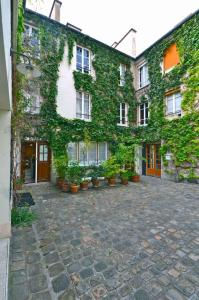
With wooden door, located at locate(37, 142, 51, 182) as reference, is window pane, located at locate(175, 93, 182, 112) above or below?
above

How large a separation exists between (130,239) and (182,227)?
1.34m

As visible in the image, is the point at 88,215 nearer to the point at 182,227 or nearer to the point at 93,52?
the point at 182,227

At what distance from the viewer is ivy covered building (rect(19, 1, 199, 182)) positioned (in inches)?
312

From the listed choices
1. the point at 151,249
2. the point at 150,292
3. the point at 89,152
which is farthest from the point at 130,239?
the point at 89,152

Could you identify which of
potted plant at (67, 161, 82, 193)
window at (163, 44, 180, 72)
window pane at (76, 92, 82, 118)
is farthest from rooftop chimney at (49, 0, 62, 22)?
potted plant at (67, 161, 82, 193)

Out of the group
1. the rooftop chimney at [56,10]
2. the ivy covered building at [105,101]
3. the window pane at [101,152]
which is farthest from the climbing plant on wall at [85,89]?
the rooftop chimney at [56,10]

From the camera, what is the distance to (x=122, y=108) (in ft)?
36.7

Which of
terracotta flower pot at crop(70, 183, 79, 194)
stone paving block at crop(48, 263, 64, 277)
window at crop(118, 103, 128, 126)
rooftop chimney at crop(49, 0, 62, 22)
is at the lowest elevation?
stone paving block at crop(48, 263, 64, 277)

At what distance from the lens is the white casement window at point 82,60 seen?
9375 mm

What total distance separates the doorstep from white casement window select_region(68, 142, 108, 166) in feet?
20.1

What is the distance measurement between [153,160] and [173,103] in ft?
12.0

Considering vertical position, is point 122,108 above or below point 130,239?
above

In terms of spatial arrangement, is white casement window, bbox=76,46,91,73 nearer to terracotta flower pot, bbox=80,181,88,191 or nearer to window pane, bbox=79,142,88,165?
window pane, bbox=79,142,88,165

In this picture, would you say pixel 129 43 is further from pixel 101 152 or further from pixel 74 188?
pixel 74 188
